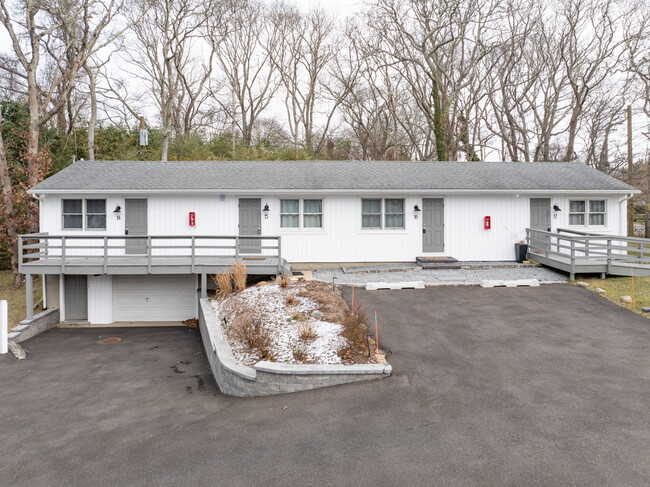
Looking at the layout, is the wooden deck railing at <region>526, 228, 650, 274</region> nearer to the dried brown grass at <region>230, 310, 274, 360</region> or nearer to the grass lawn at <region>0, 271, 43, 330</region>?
the dried brown grass at <region>230, 310, 274, 360</region>

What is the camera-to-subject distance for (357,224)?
13.5 m

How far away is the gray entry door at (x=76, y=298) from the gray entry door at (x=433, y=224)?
431 inches

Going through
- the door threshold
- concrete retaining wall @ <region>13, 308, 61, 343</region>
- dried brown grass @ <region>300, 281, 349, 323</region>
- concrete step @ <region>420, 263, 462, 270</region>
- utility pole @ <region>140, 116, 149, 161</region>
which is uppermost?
utility pole @ <region>140, 116, 149, 161</region>

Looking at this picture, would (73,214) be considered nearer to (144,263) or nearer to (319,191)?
(144,263)

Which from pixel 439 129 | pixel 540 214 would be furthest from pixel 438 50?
pixel 540 214

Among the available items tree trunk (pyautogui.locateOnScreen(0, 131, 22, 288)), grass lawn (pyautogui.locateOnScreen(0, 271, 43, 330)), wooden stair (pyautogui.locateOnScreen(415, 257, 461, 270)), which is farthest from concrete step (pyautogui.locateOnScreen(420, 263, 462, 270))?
tree trunk (pyautogui.locateOnScreen(0, 131, 22, 288))

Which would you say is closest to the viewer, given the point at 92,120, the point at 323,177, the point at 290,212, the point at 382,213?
the point at 290,212

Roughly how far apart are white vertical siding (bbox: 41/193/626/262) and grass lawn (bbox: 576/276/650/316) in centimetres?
302

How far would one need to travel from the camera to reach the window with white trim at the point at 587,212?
14.0 meters

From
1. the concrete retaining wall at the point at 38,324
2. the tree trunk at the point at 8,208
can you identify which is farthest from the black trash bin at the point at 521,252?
the tree trunk at the point at 8,208

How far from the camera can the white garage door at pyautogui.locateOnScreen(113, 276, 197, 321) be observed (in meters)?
12.9

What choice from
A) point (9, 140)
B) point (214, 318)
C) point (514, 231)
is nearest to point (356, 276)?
point (214, 318)

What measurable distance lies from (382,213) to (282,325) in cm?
723

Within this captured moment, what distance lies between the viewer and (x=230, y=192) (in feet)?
42.6
